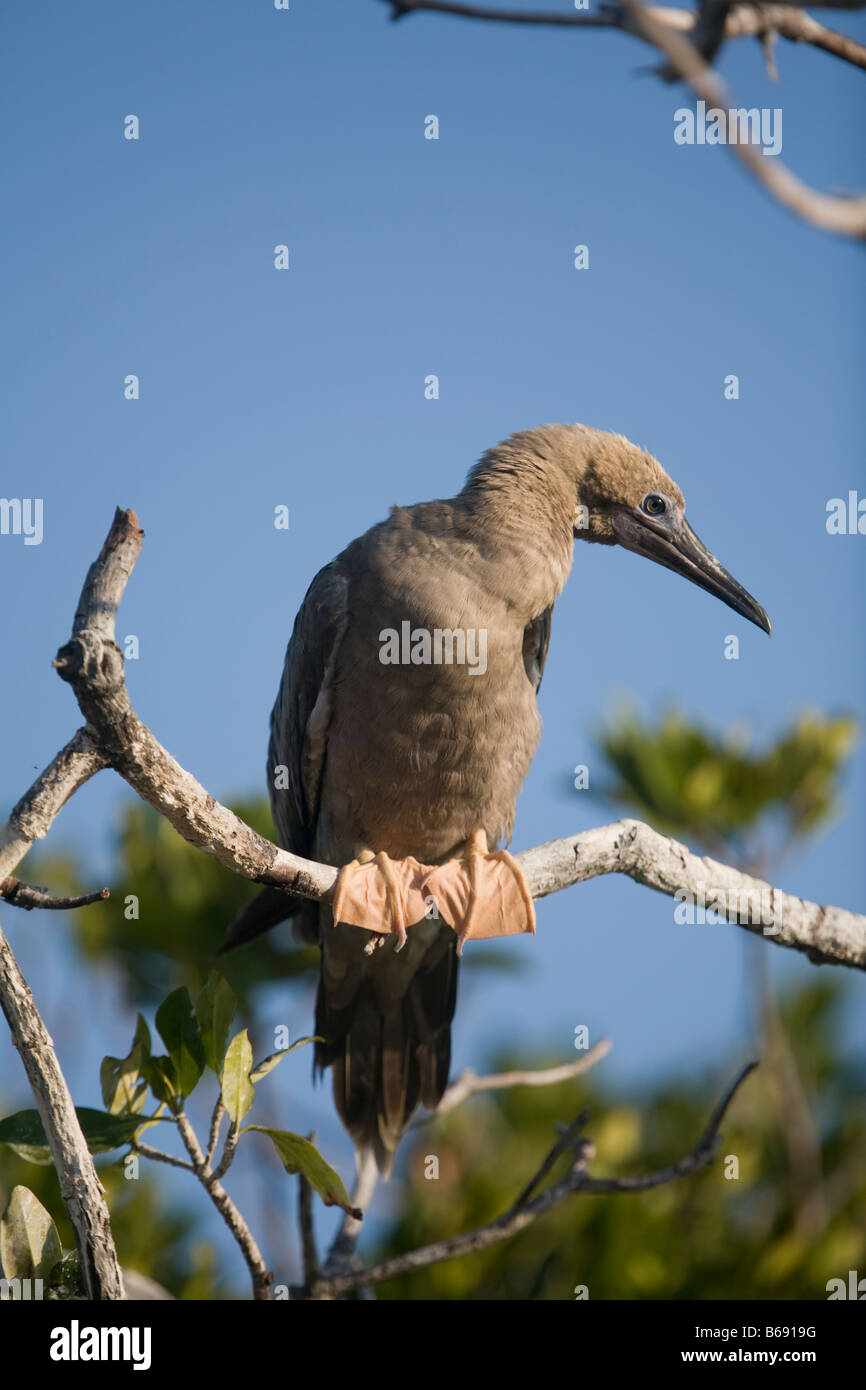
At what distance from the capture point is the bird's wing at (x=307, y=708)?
5207 millimetres

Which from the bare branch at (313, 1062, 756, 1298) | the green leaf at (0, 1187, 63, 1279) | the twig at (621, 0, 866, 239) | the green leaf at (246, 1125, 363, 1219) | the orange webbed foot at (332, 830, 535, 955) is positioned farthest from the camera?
the orange webbed foot at (332, 830, 535, 955)

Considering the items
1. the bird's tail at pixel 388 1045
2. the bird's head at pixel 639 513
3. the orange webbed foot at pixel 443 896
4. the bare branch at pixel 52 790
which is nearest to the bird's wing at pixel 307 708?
the orange webbed foot at pixel 443 896

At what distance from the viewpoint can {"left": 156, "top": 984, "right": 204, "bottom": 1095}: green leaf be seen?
3.99 m

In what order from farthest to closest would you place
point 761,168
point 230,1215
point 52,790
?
point 230,1215
point 52,790
point 761,168

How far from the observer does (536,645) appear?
563 cm

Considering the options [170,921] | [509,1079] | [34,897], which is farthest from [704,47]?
[170,921]

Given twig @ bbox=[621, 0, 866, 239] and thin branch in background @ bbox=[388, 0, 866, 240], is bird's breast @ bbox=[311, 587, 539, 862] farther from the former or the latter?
twig @ bbox=[621, 0, 866, 239]

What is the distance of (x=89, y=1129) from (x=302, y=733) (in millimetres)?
2127

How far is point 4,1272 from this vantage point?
3549 millimetres

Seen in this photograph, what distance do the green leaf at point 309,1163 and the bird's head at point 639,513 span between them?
311 centimetres

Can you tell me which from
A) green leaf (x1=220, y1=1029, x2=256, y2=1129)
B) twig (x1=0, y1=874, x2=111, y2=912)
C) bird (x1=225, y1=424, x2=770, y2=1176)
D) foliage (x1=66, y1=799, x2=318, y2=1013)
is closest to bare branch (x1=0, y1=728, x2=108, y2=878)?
twig (x1=0, y1=874, x2=111, y2=912)

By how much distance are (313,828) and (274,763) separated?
466 mm

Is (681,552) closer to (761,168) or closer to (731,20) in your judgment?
(731,20)

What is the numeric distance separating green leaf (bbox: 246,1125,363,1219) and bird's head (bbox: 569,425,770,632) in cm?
311
